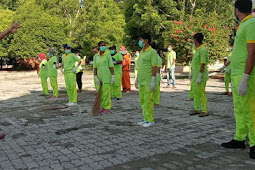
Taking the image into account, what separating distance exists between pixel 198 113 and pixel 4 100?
23.8 feet

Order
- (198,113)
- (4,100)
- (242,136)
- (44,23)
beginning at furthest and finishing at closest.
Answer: (44,23)
(4,100)
(198,113)
(242,136)

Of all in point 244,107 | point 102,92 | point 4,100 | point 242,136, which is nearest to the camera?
point 244,107

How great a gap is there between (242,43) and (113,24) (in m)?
24.4

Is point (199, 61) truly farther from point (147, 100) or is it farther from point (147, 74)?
point (147, 100)

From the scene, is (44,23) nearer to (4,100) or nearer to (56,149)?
(4,100)

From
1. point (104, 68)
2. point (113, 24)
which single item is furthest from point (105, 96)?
point (113, 24)

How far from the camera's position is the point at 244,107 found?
13.5 ft

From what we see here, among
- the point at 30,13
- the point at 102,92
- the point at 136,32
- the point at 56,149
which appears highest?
the point at 30,13

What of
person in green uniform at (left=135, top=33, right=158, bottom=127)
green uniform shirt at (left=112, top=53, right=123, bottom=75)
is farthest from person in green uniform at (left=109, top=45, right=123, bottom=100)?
person in green uniform at (left=135, top=33, right=158, bottom=127)

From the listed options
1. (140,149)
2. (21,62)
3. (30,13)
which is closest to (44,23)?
(30,13)

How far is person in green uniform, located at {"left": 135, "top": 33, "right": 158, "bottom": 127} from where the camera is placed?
5.91 m

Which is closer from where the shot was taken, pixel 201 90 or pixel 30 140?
pixel 30 140

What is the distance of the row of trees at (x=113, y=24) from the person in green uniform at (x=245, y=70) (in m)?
13.1

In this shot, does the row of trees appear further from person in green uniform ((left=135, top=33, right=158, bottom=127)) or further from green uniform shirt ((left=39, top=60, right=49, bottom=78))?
person in green uniform ((left=135, top=33, right=158, bottom=127))
